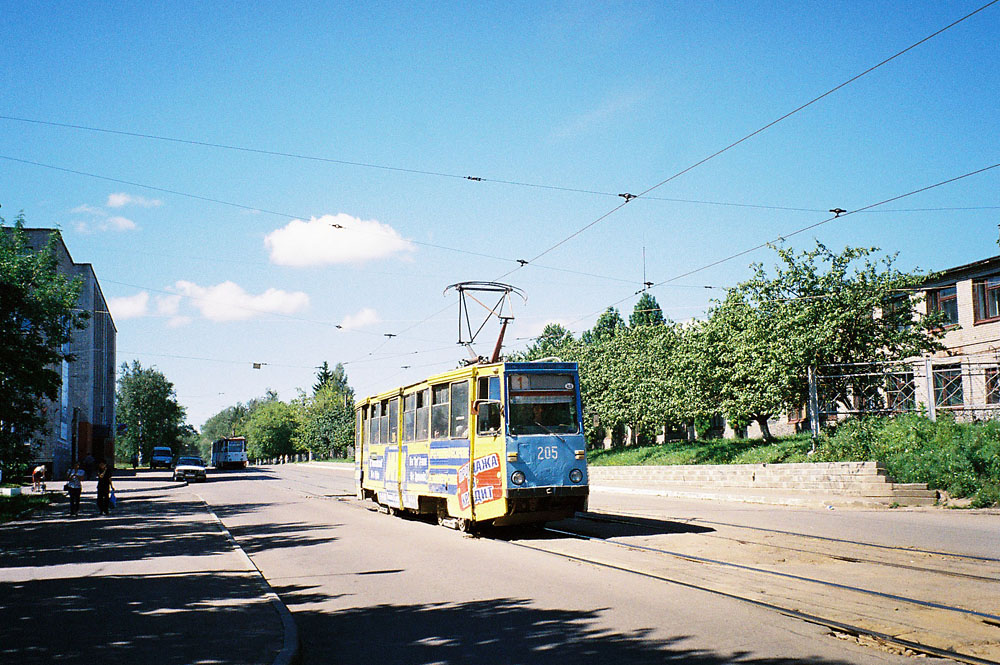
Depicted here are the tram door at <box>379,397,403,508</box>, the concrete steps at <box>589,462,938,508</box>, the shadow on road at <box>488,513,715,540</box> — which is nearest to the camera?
the shadow on road at <box>488,513,715,540</box>

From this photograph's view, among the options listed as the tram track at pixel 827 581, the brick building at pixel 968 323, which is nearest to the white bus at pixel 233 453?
the brick building at pixel 968 323

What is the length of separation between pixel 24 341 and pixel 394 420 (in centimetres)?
983

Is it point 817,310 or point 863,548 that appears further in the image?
point 817,310

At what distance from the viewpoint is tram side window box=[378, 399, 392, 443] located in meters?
21.4

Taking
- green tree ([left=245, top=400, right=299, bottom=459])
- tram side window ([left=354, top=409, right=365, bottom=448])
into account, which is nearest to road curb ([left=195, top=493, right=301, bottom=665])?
tram side window ([left=354, top=409, right=365, bottom=448])

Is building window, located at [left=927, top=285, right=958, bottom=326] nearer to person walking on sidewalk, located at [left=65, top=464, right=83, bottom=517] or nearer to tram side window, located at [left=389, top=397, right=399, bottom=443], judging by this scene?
tram side window, located at [left=389, top=397, right=399, bottom=443]

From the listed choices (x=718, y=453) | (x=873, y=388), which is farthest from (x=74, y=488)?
(x=873, y=388)

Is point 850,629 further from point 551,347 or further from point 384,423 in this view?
point 551,347

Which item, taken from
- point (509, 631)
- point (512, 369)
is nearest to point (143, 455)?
point (512, 369)

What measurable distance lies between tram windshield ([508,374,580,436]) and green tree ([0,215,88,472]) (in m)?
13.3

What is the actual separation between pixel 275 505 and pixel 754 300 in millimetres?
17356

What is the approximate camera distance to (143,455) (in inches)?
4077

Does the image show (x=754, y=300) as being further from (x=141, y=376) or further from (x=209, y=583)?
(x=141, y=376)

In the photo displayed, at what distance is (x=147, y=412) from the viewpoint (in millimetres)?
98625
